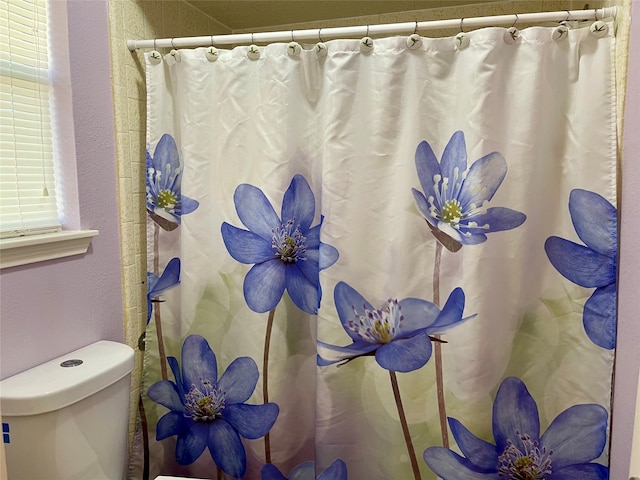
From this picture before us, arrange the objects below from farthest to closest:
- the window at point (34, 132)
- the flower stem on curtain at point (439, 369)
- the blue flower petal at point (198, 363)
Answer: the blue flower petal at point (198, 363) < the flower stem on curtain at point (439, 369) < the window at point (34, 132)

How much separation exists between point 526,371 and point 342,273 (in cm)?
65

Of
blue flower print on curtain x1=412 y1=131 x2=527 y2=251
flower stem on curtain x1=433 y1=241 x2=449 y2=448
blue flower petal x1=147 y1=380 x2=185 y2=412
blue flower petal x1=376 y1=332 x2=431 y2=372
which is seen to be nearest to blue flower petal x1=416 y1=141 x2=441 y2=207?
blue flower print on curtain x1=412 y1=131 x2=527 y2=251

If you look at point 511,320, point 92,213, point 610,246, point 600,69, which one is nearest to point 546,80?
point 600,69

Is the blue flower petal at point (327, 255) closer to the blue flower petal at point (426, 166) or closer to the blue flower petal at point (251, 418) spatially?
the blue flower petal at point (426, 166)

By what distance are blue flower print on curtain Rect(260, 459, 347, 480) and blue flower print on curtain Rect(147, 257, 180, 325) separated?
0.71 metres

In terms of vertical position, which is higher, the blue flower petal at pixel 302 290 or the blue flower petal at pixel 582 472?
the blue flower petal at pixel 302 290

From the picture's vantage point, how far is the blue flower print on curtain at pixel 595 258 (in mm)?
1327

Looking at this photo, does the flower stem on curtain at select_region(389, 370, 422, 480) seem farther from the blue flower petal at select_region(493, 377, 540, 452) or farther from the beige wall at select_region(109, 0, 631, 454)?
the beige wall at select_region(109, 0, 631, 454)

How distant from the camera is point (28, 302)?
4.17 feet

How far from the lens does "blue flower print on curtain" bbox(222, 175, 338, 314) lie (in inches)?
62.2

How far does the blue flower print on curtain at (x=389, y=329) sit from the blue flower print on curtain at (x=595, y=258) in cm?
37

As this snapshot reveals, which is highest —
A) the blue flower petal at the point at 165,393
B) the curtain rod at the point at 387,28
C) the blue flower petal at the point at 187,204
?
the curtain rod at the point at 387,28

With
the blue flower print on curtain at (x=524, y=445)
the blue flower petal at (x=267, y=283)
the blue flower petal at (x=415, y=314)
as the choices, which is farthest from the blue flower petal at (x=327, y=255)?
the blue flower print on curtain at (x=524, y=445)

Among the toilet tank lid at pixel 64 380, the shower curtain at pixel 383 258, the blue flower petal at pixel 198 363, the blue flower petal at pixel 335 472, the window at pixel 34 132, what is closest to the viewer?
the toilet tank lid at pixel 64 380
